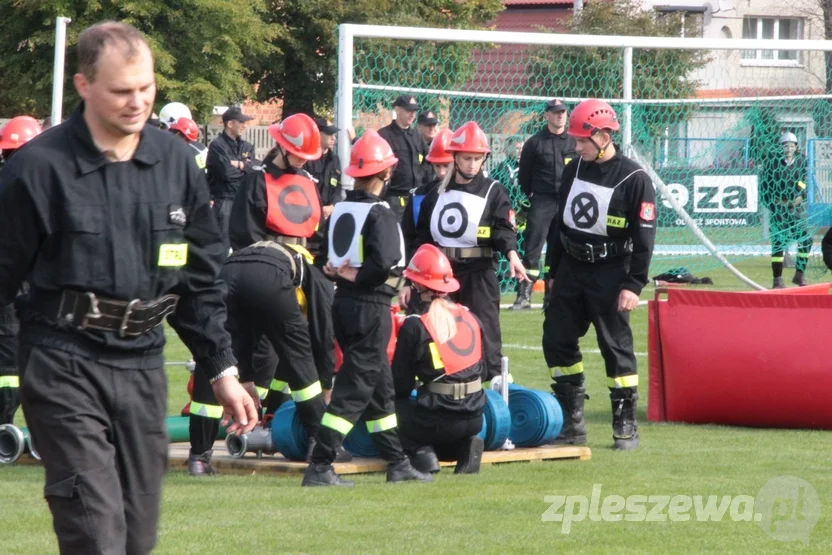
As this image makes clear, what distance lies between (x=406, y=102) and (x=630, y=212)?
683cm

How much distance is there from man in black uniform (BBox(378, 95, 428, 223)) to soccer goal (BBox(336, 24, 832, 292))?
0.27 metres

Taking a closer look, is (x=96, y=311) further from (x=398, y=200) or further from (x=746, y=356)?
(x=398, y=200)

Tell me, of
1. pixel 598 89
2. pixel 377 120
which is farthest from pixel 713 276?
pixel 377 120

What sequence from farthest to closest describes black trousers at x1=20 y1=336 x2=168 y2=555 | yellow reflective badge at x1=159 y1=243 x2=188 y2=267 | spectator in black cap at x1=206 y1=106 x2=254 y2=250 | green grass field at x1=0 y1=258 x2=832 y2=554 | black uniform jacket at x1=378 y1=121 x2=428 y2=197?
spectator in black cap at x1=206 y1=106 x2=254 y2=250 → black uniform jacket at x1=378 y1=121 x2=428 y2=197 → green grass field at x1=0 y1=258 x2=832 y2=554 → yellow reflective badge at x1=159 y1=243 x2=188 y2=267 → black trousers at x1=20 y1=336 x2=168 y2=555

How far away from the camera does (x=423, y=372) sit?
26.8 ft

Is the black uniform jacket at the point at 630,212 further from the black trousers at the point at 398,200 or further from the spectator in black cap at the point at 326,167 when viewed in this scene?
the black trousers at the point at 398,200

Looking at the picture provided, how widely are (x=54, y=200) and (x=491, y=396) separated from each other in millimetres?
4860

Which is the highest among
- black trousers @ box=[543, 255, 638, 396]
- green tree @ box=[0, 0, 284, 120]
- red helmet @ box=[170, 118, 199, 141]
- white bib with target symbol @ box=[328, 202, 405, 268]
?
green tree @ box=[0, 0, 284, 120]

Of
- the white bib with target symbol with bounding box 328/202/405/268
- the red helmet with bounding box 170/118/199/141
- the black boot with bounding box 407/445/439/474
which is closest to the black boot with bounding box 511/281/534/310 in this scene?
the red helmet with bounding box 170/118/199/141

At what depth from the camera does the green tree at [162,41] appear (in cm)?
2791

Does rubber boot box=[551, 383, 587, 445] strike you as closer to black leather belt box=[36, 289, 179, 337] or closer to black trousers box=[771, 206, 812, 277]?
black leather belt box=[36, 289, 179, 337]

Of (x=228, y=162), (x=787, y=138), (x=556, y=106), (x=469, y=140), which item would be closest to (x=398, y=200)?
(x=556, y=106)

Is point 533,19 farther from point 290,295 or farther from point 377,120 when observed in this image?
point 290,295

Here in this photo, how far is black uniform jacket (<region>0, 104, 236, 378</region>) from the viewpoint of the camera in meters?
4.24
